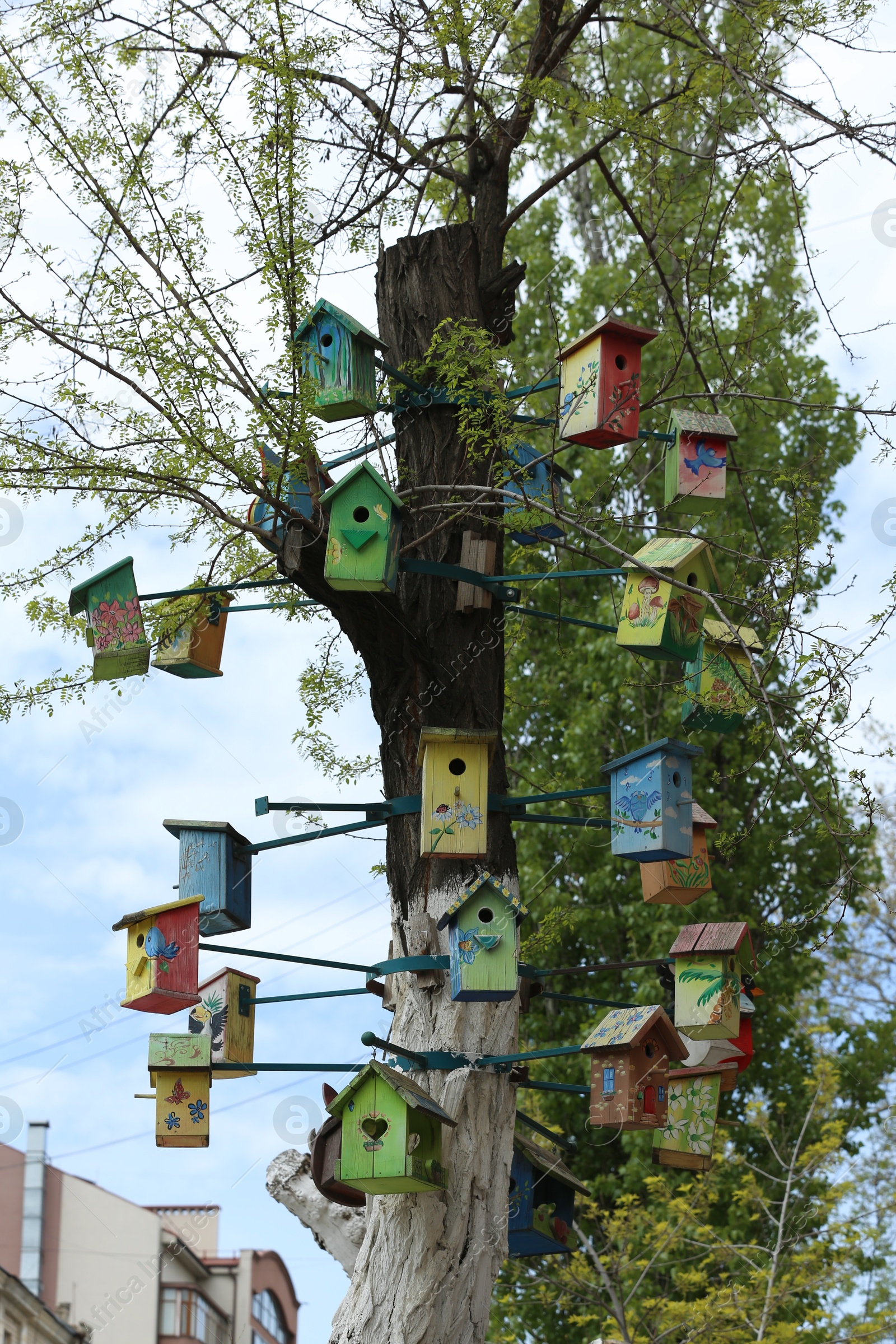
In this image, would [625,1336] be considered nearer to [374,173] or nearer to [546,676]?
[546,676]

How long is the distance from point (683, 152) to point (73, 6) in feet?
7.43

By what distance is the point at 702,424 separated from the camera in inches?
192

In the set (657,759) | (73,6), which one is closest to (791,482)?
(657,759)

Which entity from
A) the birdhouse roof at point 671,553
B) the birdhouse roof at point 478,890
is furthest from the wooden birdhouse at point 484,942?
the birdhouse roof at point 671,553

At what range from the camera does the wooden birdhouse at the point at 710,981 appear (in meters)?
4.66

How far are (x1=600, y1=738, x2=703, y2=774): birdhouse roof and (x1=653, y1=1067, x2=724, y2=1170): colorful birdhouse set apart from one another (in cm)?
112

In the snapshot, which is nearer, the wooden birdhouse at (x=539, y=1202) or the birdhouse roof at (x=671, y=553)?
the birdhouse roof at (x=671, y=553)

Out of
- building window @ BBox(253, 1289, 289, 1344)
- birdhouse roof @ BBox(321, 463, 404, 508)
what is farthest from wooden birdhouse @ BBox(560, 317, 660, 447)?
building window @ BBox(253, 1289, 289, 1344)

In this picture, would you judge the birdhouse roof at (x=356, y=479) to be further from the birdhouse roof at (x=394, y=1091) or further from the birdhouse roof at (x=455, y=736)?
the birdhouse roof at (x=394, y=1091)

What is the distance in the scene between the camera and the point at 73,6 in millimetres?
4984

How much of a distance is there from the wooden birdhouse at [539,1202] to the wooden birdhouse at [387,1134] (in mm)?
999

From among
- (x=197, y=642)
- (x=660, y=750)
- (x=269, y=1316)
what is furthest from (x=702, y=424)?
(x=269, y=1316)

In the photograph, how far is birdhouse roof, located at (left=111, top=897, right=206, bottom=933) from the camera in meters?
4.38

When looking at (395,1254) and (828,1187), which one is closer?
(395,1254)
